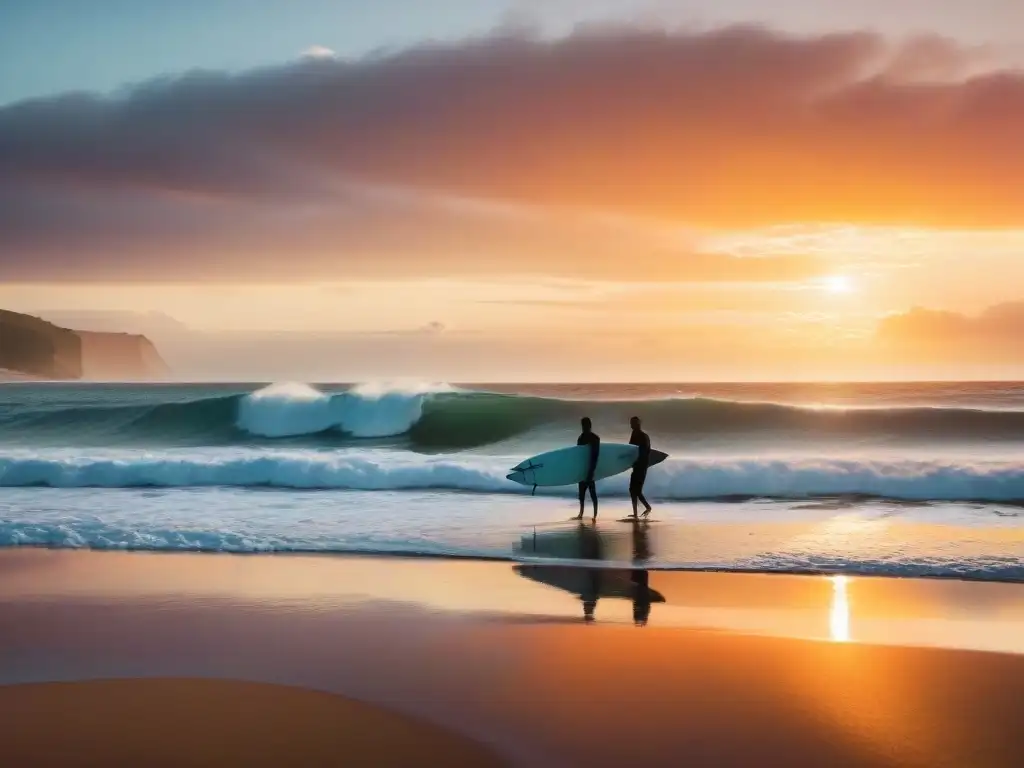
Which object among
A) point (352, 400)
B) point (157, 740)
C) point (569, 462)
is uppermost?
point (352, 400)

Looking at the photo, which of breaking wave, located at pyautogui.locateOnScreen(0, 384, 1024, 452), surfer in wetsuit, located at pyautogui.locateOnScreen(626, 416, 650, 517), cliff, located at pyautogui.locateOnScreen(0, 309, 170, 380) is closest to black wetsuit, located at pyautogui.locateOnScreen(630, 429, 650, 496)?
surfer in wetsuit, located at pyautogui.locateOnScreen(626, 416, 650, 517)

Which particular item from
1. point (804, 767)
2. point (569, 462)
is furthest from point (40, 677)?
point (569, 462)

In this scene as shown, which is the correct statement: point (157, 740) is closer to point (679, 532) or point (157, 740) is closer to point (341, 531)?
point (341, 531)

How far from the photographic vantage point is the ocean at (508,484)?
10648 millimetres

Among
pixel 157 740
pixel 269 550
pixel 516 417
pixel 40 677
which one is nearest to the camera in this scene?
pixel 157 740

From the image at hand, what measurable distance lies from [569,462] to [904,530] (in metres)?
4.94

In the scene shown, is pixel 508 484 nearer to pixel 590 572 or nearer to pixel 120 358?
pixel 590 572

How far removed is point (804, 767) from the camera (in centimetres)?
451

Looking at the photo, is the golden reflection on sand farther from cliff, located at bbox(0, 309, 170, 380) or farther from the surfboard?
cliff, located at bbox(0, 309, 170, 380)

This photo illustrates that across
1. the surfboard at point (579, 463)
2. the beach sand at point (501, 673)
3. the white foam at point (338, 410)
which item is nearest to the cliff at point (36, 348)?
the white foam at point (338, 410)

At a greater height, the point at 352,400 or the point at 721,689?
the point at 352,400

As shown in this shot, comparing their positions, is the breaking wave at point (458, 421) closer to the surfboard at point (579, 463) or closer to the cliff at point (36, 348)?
the surfboard at point (579, 463)

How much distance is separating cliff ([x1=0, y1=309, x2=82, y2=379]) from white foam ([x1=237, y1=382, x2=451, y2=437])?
84.8 meters

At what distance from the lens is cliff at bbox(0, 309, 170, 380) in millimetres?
103500
